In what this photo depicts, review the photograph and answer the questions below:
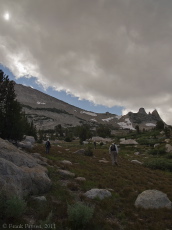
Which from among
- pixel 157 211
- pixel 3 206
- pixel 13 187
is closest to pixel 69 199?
pixel 13 187

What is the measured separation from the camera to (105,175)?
15711 mm

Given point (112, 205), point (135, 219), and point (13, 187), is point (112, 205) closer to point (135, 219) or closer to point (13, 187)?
point (135, 219)

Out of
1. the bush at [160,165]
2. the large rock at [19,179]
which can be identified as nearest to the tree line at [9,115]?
the large rock at [19,179]

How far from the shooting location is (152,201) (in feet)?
31.8

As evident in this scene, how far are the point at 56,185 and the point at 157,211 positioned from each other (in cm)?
541

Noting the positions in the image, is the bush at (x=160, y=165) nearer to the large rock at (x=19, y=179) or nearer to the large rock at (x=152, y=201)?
the large rock at (x=152, y=201)

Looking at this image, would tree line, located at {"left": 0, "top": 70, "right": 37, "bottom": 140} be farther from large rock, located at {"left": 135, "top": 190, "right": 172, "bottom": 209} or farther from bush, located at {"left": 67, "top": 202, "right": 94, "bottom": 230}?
bush, located at {"left": 67, "top": 202, "right": 94, "bottom": 230}

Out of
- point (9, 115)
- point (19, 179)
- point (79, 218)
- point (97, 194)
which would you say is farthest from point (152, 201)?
point (9, 115)

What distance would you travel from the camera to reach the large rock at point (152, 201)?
9555 millimetres

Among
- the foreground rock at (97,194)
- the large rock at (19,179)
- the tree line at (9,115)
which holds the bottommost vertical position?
the foreground rock at (97,194)

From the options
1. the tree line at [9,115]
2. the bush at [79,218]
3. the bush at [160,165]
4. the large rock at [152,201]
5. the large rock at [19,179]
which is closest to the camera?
the bush at [79,218]

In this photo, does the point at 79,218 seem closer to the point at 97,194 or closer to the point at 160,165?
the point at 97,194

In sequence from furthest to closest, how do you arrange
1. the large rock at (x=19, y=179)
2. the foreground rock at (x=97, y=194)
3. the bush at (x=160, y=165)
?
the bush at (x=160, y=165), the foreground rock at (x=97, y=194), the large rock at (x=19, y=179)

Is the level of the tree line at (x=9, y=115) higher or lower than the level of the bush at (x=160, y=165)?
higher
